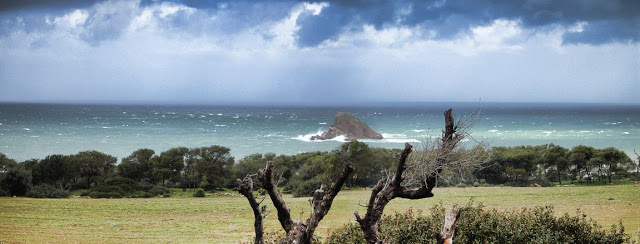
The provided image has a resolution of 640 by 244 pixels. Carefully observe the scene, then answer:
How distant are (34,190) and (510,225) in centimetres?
2257

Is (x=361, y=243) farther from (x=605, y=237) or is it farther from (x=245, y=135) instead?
(x=245, y=135)

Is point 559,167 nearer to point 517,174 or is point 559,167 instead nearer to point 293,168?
point 517,174

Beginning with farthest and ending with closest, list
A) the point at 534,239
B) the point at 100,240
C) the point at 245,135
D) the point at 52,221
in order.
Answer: the point at 245,135, the point at 52,221, the point at 100,240, the point at 534,239

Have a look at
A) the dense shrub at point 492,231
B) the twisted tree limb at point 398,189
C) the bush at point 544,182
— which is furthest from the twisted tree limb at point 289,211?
the bush at point 544,182

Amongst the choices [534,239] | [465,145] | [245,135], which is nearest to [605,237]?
[534,239]

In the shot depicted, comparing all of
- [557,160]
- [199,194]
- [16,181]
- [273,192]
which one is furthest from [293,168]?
[273,192]

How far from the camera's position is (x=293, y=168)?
1091 inches

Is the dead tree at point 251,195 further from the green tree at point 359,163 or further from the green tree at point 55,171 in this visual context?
the green tree at point 55,171

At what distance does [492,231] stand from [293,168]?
63.5 ft

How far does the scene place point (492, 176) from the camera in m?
26.9

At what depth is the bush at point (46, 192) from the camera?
74.0 feet

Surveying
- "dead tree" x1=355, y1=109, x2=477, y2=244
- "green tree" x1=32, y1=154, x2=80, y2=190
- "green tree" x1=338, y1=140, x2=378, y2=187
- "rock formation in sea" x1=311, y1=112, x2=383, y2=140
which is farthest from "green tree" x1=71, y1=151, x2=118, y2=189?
"rock formation in sea" x1=311, y1=112, x2=383, y2=140

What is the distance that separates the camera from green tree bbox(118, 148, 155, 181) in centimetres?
2591

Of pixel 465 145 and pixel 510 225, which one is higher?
pixel 465 145
